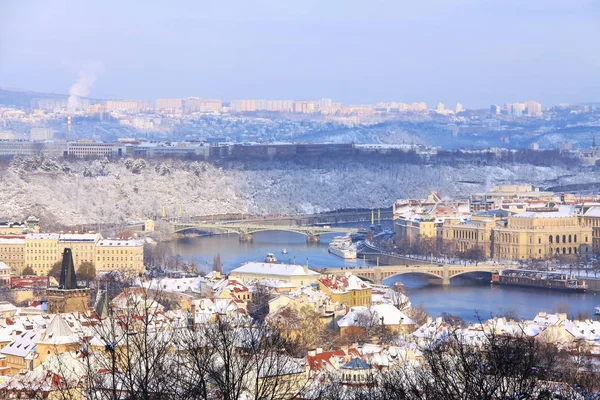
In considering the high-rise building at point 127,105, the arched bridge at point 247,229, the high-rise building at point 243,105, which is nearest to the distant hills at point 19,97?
the high-rise building at point 127,105

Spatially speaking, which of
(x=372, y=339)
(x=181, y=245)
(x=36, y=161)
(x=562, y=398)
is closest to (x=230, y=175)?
(x=36, y=161)

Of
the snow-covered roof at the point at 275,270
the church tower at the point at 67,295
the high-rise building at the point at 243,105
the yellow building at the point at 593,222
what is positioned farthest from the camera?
the high-rise building at the point at 243,105

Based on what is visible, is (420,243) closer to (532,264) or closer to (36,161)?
(532,264)

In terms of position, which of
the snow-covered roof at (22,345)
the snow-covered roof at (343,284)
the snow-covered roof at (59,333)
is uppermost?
the snow-covered roof at (59,333)

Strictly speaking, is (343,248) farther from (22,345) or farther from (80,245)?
(22,345)

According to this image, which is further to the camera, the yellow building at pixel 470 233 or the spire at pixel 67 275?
the yellow building at pixel 470 233

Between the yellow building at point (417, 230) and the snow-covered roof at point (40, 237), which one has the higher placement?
the snow-covered roof at point (40, 237)

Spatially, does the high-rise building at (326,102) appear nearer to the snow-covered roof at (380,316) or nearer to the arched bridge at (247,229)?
the arched bridge at (247,229)

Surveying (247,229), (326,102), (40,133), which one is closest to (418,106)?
(326,102)
